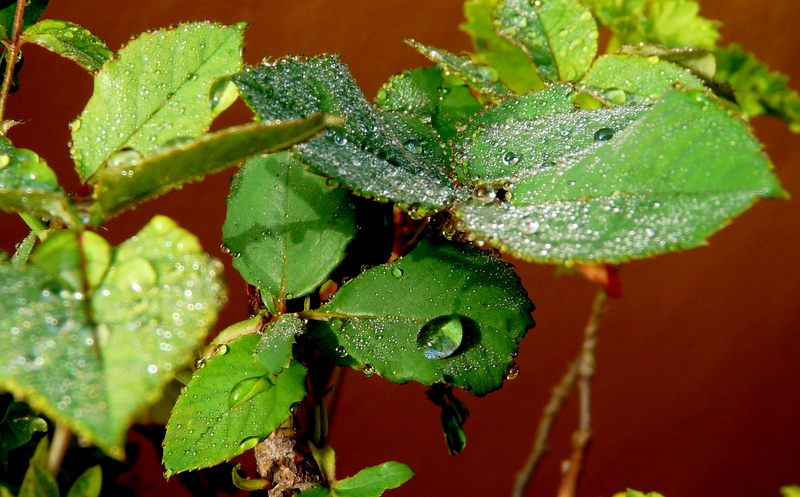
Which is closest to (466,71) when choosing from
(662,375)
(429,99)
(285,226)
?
(429,99)

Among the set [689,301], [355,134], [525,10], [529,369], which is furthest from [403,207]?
[689,301]

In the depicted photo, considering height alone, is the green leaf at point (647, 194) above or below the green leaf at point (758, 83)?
above

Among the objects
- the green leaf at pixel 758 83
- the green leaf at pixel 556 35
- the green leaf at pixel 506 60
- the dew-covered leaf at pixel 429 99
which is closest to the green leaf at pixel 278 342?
the dew-covered leaf at pixel 429 99

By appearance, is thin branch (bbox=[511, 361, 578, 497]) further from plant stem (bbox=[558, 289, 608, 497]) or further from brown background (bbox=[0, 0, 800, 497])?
brown background (bbox=[0, 0, 800, 497])

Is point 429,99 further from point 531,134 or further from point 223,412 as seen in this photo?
point 223,412

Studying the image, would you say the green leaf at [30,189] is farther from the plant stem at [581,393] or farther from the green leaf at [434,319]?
the plant stem at [581,393]

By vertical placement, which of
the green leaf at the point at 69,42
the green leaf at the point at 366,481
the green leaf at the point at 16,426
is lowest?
the green leaf at the point at 16,426
